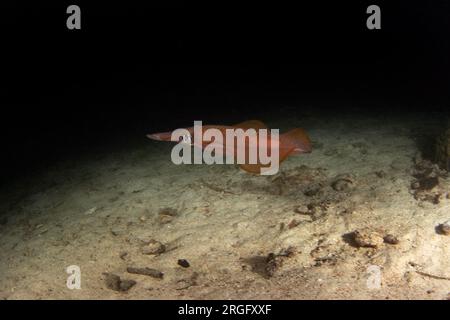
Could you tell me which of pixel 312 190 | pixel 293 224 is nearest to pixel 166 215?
pixel 293 224

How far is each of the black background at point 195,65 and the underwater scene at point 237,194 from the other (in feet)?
0.38

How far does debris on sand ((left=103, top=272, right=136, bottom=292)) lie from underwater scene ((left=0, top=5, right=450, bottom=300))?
0.02 m

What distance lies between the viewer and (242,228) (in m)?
3.90

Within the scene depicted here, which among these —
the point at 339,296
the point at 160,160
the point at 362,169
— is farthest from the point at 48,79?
the point at 339,296

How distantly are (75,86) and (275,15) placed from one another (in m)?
8.15

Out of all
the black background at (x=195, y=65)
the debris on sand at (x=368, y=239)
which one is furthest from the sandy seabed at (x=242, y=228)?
the black background at (x=195, y=65)

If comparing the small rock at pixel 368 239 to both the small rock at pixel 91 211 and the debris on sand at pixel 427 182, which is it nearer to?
the debris on sand at pixel 427 182

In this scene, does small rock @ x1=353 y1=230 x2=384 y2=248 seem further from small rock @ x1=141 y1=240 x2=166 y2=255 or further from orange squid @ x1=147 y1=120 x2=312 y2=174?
small rock @ x1=141 y1=240 x2=166 y2=255

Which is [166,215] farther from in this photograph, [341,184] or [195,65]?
[195,65]

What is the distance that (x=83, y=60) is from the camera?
1516 centimetres

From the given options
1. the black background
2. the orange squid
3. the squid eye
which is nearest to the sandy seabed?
the orange squid

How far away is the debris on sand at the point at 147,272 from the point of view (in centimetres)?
326

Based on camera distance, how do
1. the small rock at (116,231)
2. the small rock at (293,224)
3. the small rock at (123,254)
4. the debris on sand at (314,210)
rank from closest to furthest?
1. the small rock at (123,254)
2. the small rock at (293,224)
3. the debris on sand at (314,210)
4. the small rock at (116,231)

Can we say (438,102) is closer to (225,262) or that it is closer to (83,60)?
(225,262)
